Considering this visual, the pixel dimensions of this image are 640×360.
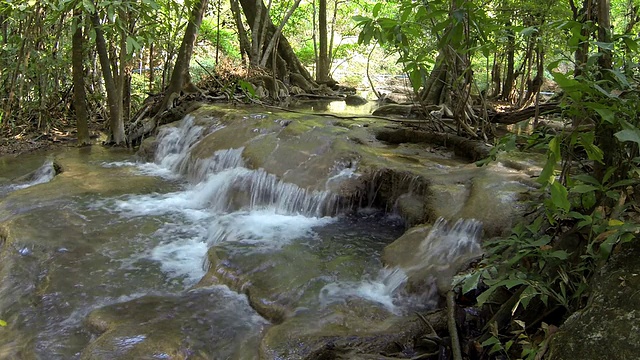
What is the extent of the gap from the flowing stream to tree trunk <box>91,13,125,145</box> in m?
2.15

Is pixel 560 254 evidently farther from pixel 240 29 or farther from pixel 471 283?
pixel 240 29

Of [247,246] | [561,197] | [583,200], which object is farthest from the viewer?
[247,246]

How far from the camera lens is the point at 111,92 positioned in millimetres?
8805

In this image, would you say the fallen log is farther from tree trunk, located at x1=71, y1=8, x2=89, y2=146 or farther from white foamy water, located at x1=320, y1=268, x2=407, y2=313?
tree trunk, located at x1=71, y1=8, x2=89, y2=146

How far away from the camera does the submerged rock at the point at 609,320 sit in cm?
191

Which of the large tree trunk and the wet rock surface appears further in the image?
the large tree trunk

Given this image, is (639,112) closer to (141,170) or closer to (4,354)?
(4,354)

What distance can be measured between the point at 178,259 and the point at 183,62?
6.50 m

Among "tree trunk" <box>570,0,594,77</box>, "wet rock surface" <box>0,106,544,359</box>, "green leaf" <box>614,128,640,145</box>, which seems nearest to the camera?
"green leaf" <box>614,128,640,145</box>

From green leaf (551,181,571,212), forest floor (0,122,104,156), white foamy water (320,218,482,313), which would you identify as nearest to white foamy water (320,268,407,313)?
white foamy water (320,218,482,313)

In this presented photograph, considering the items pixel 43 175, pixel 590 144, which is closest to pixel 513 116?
pixel 590 144

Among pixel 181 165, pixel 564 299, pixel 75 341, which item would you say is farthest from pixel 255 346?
pixel 181 165

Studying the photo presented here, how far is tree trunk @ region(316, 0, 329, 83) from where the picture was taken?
1593cm

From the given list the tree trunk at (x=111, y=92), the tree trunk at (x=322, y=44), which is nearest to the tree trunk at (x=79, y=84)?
the tree trunk at (x=111, y=92)
